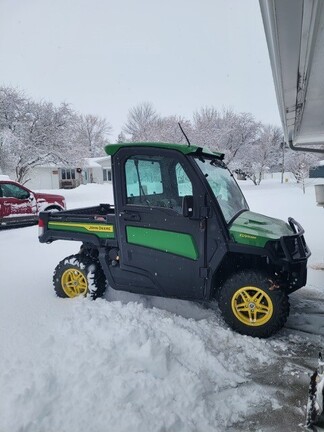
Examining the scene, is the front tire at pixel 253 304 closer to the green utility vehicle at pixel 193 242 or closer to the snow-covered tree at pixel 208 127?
the green utility vehicle at pixel 193 242

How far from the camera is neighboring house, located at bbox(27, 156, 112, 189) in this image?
30.5 metres

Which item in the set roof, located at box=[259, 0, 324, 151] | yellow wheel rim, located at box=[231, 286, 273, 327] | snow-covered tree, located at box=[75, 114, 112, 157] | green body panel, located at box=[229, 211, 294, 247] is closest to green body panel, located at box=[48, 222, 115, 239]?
green body panel, located at box=[229, 211, 294, 247]

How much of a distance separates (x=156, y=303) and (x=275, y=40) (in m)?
3.22

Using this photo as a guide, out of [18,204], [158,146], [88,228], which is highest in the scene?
[158,146]

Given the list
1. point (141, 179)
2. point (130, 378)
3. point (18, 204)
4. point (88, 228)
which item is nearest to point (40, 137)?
point (18, 204)

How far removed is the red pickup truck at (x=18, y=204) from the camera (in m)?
9.99

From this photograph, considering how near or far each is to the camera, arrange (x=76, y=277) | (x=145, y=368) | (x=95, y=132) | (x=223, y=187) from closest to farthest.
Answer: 1. (x=145, y=368)
2. (x=223, y=187)
3. (x=76, y=277)
4. (x=95, y=132)

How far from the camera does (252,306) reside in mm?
3482

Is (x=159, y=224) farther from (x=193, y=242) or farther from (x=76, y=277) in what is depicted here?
(x=76, y=277)

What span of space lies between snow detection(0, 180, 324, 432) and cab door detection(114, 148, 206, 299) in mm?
392

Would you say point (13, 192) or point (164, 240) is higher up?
point (13, 192)

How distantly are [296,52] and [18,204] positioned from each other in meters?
9.65

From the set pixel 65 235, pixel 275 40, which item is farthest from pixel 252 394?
pixel 65 235

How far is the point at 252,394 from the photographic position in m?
2.61
